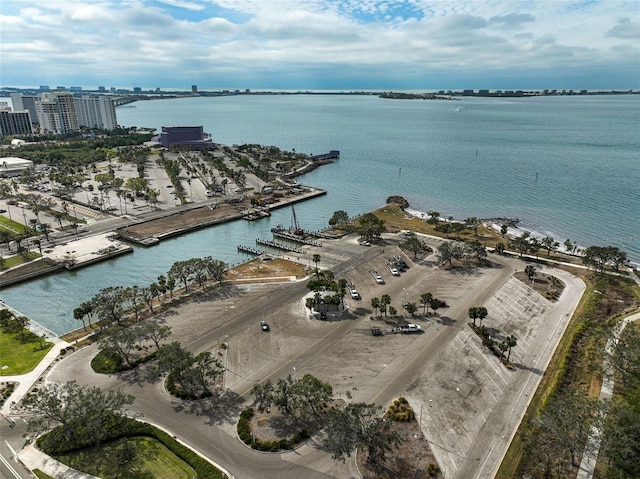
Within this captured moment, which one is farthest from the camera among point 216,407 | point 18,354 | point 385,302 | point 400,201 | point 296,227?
point 400,201

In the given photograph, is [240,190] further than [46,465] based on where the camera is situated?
Yes

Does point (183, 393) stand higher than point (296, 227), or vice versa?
point (183, 393)

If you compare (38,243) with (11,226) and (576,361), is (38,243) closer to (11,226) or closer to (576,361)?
(11,226)

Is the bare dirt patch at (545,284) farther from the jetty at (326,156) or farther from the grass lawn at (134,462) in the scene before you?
the jetty at (326,156)

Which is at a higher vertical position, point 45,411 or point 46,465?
point 45,411

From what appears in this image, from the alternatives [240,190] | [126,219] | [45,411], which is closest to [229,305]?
[45,411]

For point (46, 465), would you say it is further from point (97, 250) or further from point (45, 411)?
point (97, 250)

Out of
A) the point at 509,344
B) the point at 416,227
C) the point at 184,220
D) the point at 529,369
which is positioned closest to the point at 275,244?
the point at 184,220
